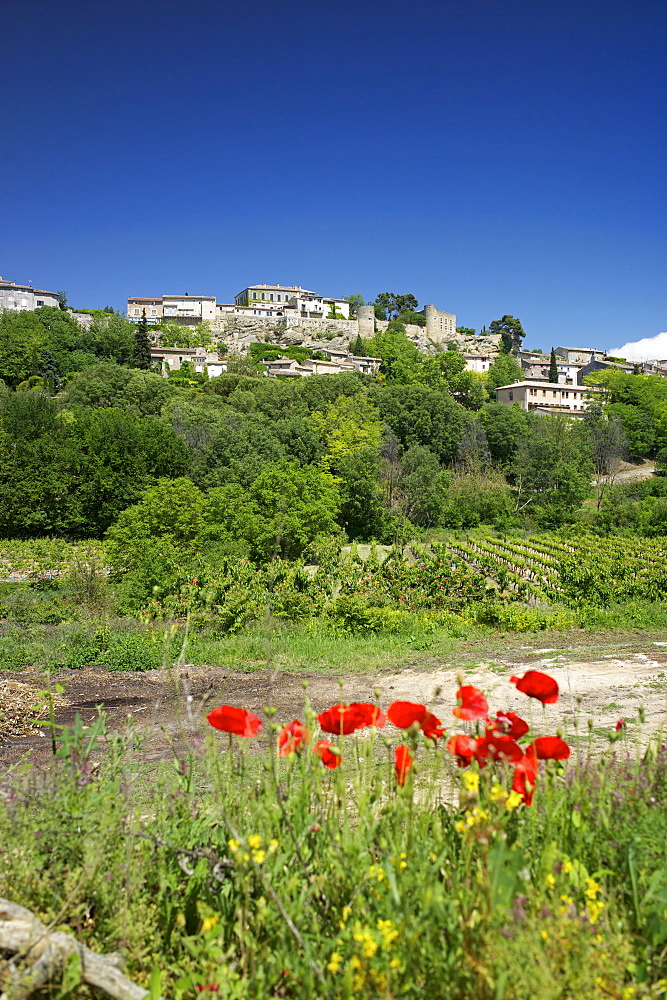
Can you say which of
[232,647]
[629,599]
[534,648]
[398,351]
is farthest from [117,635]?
[398,351]

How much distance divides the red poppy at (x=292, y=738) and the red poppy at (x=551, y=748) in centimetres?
87

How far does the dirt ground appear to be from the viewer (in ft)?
18.1

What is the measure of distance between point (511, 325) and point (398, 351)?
35.0 m

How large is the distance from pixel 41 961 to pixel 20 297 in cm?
11034

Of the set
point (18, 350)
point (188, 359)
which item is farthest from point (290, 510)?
point (188, 359)

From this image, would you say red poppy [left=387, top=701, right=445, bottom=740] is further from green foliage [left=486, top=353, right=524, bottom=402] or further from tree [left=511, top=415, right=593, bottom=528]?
green foliage [left=486, top=353, right=524, bottom=402]

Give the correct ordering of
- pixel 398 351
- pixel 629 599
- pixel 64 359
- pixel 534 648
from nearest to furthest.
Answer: pixel 534 648, pixel 629 599, pixel 64 359, pixel 398 351

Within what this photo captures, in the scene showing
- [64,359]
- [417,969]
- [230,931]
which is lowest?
[230,931]

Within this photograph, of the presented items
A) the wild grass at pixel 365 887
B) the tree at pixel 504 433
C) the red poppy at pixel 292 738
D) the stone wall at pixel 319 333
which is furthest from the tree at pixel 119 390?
the red poppy at pixel 292 738

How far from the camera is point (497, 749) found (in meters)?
2.00

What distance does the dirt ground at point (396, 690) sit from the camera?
551cm

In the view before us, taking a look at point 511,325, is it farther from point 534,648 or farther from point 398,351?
point 534,648

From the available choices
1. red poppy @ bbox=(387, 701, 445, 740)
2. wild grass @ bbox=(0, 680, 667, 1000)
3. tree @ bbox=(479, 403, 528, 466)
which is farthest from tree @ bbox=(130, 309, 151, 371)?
red poppy @ bbox=(387, 701, 445, 740)

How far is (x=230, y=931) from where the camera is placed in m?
2.07
